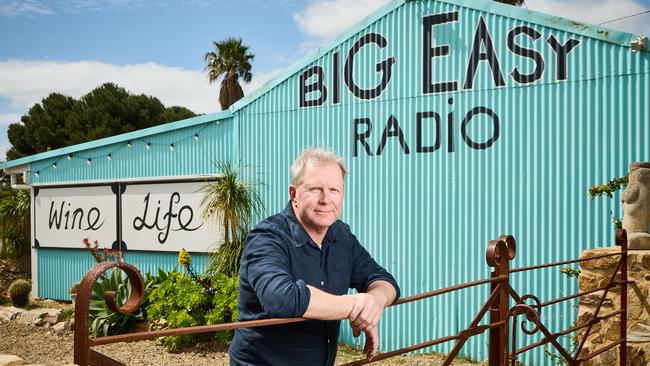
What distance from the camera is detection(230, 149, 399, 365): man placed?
81.7 inches

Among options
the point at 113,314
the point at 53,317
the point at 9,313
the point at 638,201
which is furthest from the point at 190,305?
the point at 638,201

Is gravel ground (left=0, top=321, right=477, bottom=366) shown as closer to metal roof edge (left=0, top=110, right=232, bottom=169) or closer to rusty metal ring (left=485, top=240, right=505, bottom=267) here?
metal roof edge (left=0, top=110, right=232, bottom=169)

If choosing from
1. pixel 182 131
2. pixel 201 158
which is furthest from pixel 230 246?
pixel 182 131

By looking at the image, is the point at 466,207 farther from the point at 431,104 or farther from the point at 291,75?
the point at 291,75

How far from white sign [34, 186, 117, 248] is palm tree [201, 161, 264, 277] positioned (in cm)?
263

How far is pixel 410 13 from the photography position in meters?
7.87

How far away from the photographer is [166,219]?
32.7 ft

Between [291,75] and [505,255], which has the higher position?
[291,75]

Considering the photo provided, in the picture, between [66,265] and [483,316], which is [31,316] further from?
[483,316]

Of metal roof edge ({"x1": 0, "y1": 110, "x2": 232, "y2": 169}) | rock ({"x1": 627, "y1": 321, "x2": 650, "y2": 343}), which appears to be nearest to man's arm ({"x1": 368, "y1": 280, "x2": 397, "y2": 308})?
rock ({"x1": 627, "y1": 321, "x2": 650, "y2": 343})

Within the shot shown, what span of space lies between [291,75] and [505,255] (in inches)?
247

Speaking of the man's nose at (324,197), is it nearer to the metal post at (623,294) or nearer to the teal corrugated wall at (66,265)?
the metal post at (623,294)

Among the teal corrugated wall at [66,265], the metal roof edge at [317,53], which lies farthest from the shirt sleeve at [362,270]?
the teal corrugated wall at [66,265]

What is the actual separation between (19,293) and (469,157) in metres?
8.24
